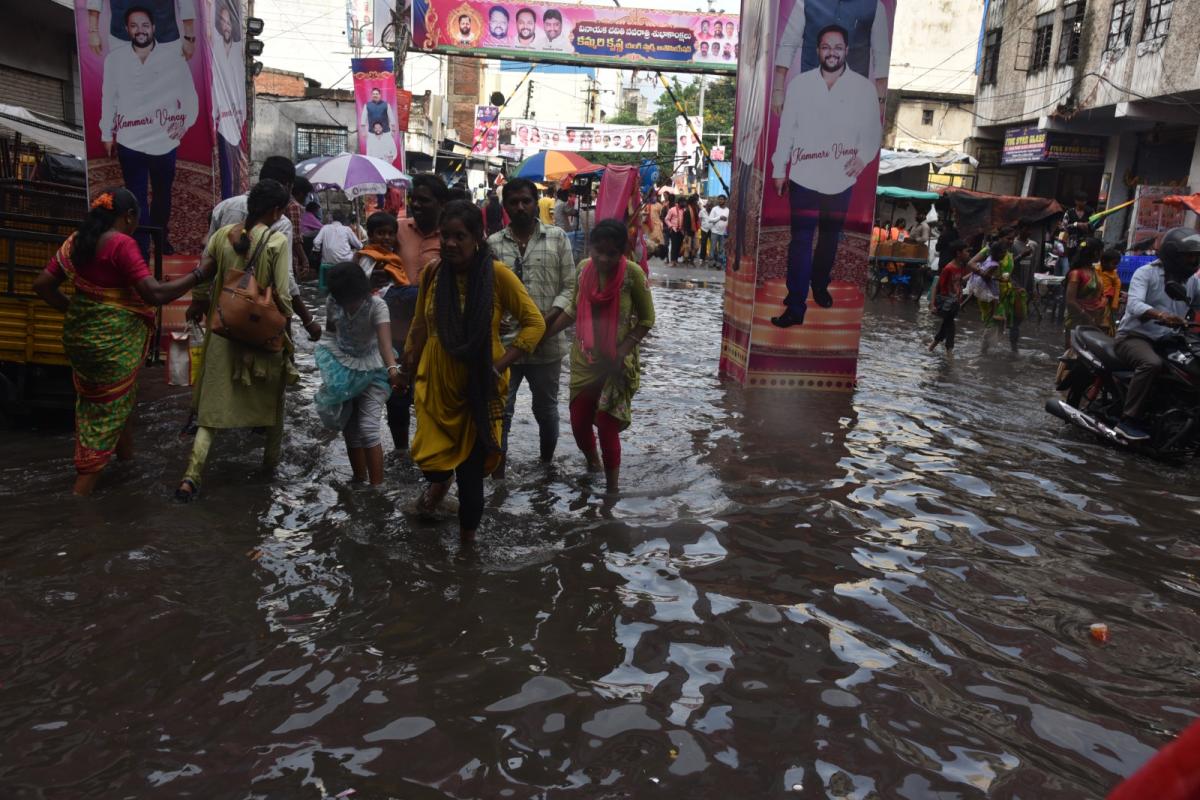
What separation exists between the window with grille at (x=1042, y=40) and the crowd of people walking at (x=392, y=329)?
79.2 feet

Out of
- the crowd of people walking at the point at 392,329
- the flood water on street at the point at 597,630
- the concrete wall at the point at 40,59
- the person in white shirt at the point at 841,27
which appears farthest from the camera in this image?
the concrete wall at the point at 40,59

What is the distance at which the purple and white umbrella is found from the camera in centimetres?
1403

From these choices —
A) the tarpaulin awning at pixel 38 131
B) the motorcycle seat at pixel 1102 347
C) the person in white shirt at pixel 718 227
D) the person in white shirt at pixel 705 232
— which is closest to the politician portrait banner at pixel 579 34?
the person in white shirt at pixel 718 227

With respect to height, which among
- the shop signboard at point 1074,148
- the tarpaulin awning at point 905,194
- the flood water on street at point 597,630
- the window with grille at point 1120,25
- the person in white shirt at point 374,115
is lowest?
the flood water on street at point 597,630

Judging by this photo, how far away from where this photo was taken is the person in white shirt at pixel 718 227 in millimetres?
26875

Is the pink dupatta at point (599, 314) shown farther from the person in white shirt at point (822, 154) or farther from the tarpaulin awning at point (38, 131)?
the tarpaulin awning at point (38, 131)

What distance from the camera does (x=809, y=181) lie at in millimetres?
8219

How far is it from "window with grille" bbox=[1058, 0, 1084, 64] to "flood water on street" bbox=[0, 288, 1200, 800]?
2082 cm

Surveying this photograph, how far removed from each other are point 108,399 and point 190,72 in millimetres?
3554

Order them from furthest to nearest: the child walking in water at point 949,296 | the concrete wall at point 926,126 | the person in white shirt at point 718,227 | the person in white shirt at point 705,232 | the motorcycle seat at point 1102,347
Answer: the concrete wall at point 926,126 < the person in white shirt at point 705,232 < the person in white shirt at point 718,227 < the child walking in water at point 949,296 < the motorcycle seat at point 1102,347

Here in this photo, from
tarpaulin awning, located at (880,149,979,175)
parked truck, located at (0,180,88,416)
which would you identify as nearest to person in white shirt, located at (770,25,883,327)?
Result: parked truck, located at (0,180,88,416)

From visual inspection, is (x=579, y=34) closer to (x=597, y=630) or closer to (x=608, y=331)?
(x=608, y=331)

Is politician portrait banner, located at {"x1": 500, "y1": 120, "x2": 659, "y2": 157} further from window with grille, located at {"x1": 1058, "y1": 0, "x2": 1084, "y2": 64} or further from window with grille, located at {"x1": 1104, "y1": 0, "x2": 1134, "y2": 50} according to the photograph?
window with grille, located at {"x1": 1104, "y1": 0, "x2": 1134, "y2": 50}

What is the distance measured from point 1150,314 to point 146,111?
26.0ft
